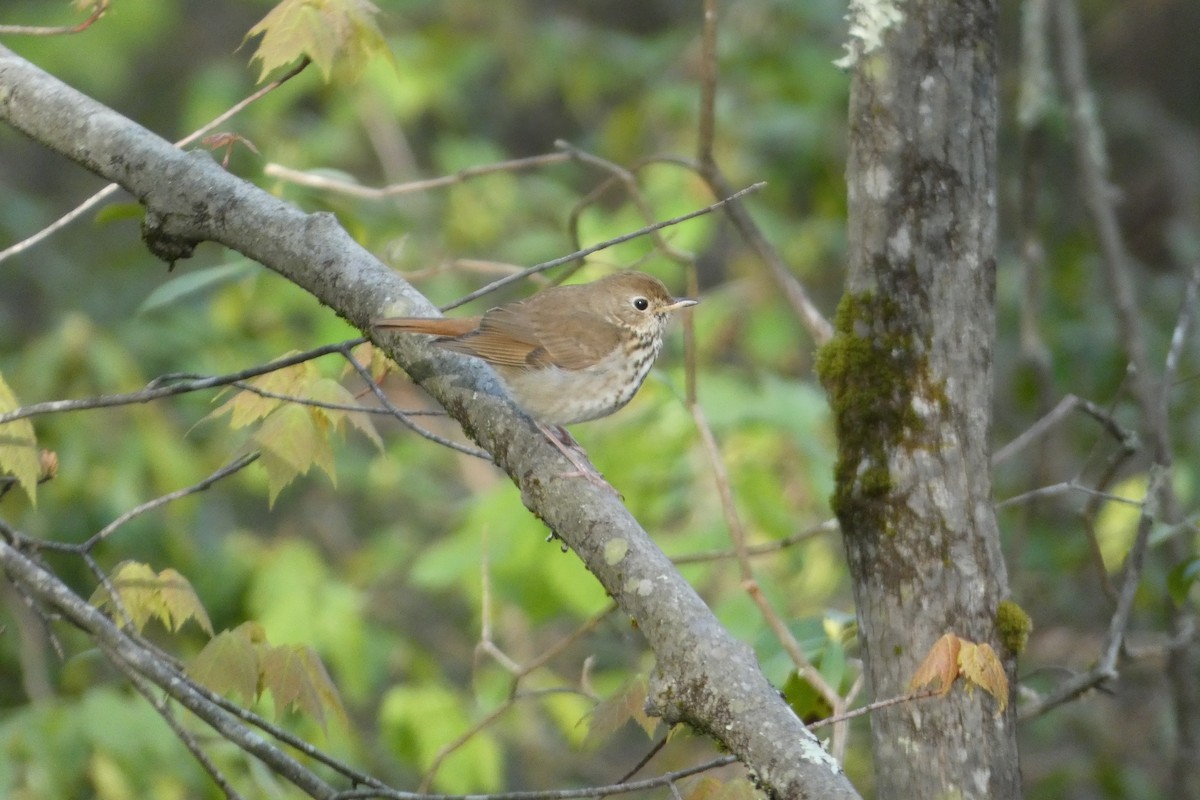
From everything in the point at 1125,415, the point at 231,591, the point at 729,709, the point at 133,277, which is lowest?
the point at 1125,415

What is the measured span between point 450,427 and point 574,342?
4965 millimetres

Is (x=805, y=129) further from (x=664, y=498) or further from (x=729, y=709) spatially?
(x=729, y=709)

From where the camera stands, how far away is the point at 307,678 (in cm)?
265

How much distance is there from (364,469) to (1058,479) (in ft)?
13.2

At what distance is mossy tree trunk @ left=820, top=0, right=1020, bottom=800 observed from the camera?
2.33 metres

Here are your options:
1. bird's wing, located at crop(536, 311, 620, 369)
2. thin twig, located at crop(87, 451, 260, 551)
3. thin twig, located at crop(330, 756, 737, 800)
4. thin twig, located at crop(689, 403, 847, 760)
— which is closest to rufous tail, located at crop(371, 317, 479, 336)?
thin twig, located at crop(87, 451, 260, 551)

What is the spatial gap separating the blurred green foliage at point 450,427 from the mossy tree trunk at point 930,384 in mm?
624

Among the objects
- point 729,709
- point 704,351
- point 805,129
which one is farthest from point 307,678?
point 805,129

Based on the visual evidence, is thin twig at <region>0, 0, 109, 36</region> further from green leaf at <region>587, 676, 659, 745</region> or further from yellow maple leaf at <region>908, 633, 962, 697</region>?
yellow maple leaf at <region>908, 633, 962, 697</region>

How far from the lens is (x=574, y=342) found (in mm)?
3783

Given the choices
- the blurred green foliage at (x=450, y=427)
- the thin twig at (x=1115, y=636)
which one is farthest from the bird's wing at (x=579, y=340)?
the thin twig at (x=1115, y=636)

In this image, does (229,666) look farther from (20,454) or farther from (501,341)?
(501,341)

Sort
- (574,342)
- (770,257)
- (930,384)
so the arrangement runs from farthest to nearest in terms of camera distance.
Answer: (574,342) → (770,257) → (930,384)

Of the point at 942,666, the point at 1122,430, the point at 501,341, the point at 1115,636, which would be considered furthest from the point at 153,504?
the point at 1122,430
